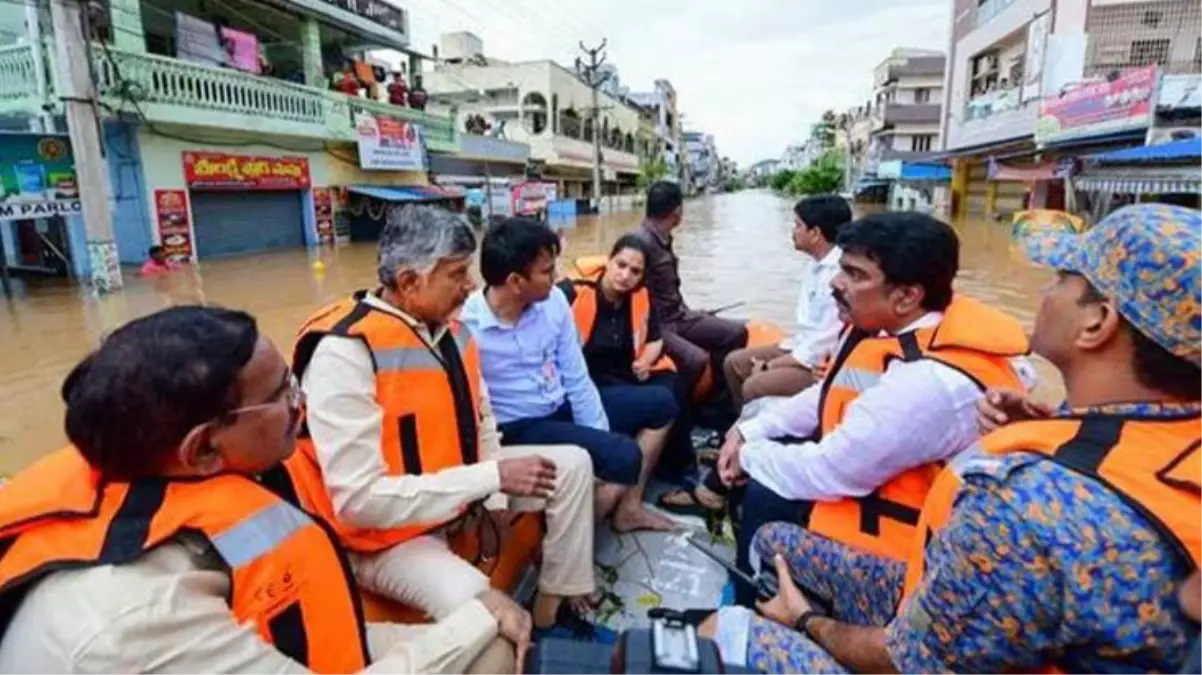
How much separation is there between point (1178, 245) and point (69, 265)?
44.6ft

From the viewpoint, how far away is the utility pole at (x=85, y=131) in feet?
28.0

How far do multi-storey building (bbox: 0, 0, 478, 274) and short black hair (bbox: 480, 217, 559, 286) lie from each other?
9575mm

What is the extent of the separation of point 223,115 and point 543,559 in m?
13.2

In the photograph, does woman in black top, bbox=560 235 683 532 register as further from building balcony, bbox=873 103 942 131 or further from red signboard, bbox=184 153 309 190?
building balcony, bbox=873 103 942 131

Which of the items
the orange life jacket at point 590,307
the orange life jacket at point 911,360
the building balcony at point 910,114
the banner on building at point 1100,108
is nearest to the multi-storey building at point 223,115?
the orange life jacket at point 590,307

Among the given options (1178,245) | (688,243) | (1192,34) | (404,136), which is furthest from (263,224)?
(1192,34)

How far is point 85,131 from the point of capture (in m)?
8.97

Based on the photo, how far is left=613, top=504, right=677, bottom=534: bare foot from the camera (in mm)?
2604

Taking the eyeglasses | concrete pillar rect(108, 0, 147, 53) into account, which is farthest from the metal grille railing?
the eyeglasses

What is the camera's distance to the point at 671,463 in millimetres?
3207

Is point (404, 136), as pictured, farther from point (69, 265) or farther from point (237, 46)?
point (69, 265)

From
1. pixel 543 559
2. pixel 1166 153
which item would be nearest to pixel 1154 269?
pixel 543 559

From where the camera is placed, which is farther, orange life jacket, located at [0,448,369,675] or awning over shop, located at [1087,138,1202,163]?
awning over shop, located at [1087,138,1202,163]

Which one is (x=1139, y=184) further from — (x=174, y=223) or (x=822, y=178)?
(x=822, y=178)
